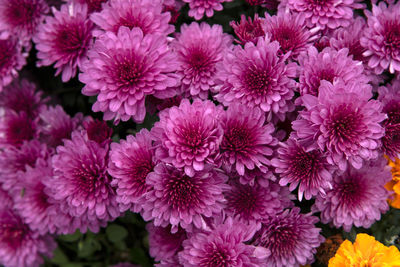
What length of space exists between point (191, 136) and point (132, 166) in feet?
0.86

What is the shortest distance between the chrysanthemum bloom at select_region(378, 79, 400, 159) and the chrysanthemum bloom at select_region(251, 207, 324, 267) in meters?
0.38

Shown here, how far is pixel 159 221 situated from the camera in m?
1.33

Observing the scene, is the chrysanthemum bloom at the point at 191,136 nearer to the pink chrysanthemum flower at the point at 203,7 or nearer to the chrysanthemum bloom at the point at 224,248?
the chrysanthemum bloom at the point at 224,248

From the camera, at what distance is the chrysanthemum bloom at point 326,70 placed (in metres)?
1.32

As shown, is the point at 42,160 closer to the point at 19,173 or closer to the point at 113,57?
the point at 19,173

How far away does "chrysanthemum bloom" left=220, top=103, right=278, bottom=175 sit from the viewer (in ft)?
4.27

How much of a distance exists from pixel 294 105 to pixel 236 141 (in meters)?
0.27

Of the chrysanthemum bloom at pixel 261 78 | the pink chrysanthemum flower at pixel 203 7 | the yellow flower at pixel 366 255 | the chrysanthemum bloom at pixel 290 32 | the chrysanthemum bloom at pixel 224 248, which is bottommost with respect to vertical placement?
the yellow flower at pixel 366 255

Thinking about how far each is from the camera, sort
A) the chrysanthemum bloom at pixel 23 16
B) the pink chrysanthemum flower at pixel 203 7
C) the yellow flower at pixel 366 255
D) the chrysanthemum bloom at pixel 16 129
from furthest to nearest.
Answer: the chrysanthemum bloom at pixel 16 129 → the chrysanthemum bloom at pixel 23 16 → the pink chrysanthemum flower at pixel 203 7 → the yellow flower at pixel 366 255

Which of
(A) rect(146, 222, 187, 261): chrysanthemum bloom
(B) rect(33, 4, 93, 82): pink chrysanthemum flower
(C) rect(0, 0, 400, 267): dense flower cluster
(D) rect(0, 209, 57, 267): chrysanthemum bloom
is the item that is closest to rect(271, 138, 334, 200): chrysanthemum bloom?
(C) rect(0, 0, 400, 267): dense flower cluster

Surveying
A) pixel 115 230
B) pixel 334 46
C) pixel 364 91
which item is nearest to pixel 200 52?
pixel 334 46

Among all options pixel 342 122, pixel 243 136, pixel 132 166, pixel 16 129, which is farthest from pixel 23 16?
pixel 342 122

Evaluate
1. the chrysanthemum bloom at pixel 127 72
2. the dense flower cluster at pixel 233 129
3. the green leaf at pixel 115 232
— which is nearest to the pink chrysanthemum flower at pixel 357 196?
the dense flower cluster at pixel 233 129

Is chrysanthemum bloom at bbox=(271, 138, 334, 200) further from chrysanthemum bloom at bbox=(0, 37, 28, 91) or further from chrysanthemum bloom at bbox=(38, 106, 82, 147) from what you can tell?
chrysanthemum bloom at bbox=(0, 37, 28, 91)
